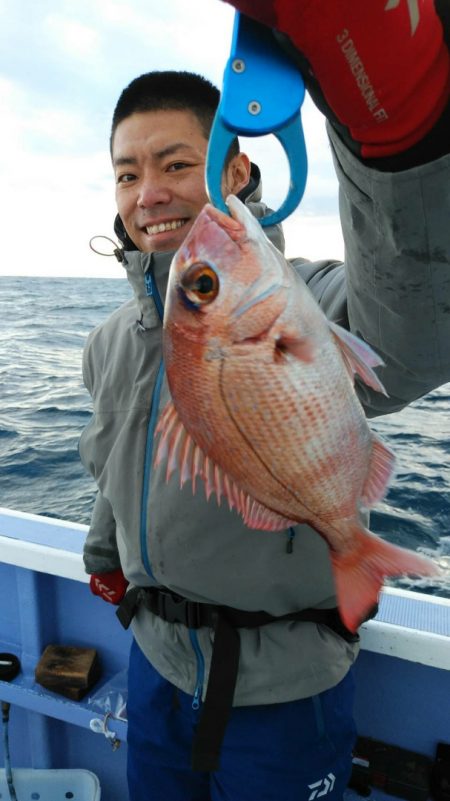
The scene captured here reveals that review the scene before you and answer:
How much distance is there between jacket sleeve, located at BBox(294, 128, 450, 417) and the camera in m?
1.12

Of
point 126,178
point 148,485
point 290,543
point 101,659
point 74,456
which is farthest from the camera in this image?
point 74,456

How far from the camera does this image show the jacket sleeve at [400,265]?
43.9 inches

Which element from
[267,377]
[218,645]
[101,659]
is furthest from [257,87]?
[101,659]

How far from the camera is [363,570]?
4.02 feet

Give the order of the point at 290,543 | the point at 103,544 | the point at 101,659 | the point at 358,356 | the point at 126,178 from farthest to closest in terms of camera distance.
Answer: the point at 101,659 < the point at 103,544 < the point at 126,178 < the point at 290,543 < the point at 358,356

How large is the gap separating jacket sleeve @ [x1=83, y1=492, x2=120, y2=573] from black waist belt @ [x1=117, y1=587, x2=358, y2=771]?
0.55m

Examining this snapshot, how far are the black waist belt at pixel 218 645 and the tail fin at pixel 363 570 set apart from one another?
657 mm

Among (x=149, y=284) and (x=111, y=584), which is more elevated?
(x=149, y=284)

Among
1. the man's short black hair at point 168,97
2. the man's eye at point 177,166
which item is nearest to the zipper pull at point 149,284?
the man's eye at point 177,166

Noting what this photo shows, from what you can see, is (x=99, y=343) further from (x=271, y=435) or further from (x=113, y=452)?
(x=271, y=435)

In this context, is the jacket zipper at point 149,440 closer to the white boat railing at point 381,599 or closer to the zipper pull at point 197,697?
the zipper pull at point 197,697

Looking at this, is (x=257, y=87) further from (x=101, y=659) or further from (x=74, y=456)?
(x=74, y=456)

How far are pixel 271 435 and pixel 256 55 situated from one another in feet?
2.15

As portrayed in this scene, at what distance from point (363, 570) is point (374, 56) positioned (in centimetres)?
91
